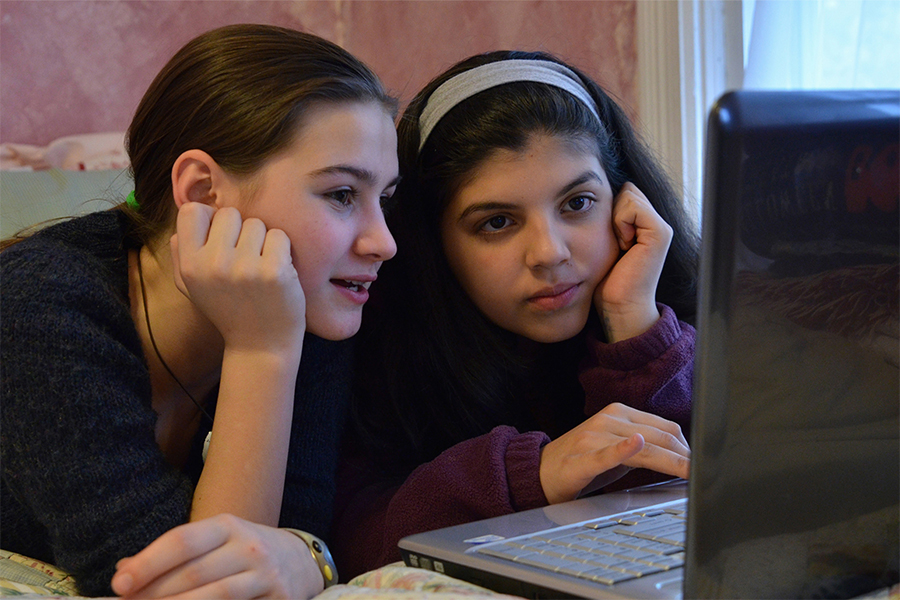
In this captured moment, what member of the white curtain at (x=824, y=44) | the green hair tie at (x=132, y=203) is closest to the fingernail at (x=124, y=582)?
the green hair tie at (x=132, y=203)

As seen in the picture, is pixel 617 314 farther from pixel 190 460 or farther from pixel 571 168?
pixel 190 460

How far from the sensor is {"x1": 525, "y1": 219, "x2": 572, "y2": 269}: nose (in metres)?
1.09

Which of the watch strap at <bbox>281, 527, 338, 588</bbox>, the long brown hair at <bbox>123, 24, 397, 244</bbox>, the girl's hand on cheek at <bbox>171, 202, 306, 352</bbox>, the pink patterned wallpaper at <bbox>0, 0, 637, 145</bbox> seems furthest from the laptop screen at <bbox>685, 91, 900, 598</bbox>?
the pink patterned wallpaper at <bbox>0, 0, 637, 145</bbox>

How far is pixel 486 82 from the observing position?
1194mm

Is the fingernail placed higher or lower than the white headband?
lower

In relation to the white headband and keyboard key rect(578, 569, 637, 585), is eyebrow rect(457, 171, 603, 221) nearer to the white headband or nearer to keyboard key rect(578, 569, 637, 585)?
the white headband

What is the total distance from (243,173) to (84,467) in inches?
14.4

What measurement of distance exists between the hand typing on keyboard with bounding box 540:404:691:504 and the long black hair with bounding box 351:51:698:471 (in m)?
0.37

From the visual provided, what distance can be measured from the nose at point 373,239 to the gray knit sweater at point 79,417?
10.4 inches

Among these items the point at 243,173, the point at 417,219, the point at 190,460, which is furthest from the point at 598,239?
the point at 190,460

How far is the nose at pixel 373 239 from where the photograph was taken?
959mm

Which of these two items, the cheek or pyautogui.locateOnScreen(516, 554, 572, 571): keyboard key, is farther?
the cheek

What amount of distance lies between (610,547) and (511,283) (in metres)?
0.60

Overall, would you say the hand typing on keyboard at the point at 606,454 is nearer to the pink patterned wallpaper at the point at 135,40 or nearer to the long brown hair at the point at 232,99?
the long brown hair at the point at 232,99
